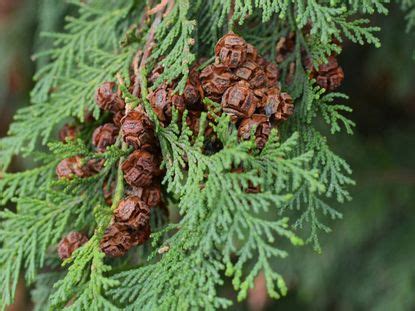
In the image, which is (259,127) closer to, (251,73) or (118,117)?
(251,73)

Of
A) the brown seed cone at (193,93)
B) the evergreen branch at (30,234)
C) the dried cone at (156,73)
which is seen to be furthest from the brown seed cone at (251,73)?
the evergreen branch at (30,234)

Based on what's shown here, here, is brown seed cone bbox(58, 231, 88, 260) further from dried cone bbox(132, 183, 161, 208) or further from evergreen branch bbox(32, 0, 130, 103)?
evergreen branch bbox(32, 0, 130, 103)

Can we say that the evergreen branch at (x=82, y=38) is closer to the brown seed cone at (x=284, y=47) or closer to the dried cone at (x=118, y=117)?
the dried cone at (x=118, y=117)

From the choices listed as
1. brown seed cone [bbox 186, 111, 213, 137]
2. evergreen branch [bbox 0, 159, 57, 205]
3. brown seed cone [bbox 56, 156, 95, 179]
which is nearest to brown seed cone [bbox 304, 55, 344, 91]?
brown seed cone [bbox 186, 111, 213, 137]

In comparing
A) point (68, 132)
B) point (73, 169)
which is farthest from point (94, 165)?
point (68, 132)

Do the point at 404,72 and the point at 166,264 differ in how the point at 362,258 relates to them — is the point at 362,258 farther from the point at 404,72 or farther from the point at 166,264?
the point at 166,264
